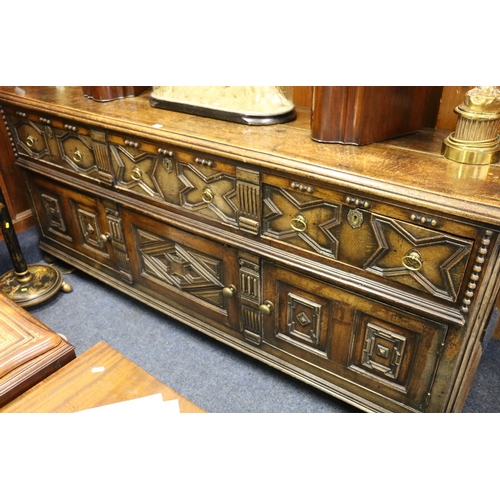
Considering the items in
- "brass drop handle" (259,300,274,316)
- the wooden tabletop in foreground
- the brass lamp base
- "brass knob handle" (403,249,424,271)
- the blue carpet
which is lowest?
the blue carpet

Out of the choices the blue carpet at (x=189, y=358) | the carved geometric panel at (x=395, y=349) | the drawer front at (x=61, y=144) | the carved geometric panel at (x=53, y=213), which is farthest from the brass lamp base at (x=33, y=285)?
the carved geometric panel at (x=395, y=349)

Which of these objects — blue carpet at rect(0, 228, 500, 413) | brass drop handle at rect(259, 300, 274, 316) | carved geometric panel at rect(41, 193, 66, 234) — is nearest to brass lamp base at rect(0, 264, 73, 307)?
blue carpet at rect(0, 228, 500, 413)

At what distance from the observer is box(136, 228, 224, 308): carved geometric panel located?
1546 mm

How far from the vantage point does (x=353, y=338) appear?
127cm

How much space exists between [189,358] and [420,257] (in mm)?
1026

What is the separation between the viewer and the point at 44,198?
80.0 inches

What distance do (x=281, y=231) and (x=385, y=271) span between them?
308 mm

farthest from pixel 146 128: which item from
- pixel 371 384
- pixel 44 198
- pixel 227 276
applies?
pixel 371 384

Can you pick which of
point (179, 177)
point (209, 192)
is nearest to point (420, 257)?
point (209, 192)

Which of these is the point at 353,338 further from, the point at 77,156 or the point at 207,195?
the point at 77,156

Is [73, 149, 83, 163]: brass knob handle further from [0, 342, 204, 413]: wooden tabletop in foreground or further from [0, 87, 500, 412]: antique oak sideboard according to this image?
[0, 342, 204, 413]: wooden tabletop in foreground

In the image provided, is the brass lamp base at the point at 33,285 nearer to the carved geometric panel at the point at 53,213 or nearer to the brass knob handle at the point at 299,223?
the carved geometric panel at the point at 53,213

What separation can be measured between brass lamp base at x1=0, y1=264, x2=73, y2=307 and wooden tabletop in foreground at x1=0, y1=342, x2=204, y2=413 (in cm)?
103
